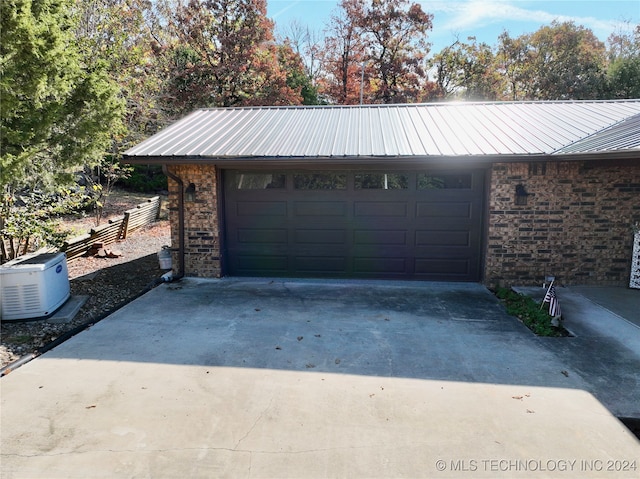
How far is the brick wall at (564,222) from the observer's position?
22.2ft

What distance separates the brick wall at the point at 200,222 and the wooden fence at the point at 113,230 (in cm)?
259

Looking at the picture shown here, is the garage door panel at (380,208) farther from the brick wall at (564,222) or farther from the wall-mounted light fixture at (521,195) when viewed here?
the wall-mounted light fixture at (521,195)

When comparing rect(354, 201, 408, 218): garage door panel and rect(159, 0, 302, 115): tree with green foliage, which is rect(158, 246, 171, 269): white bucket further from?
rect(159, 0, 302, 115): tree with green foliage

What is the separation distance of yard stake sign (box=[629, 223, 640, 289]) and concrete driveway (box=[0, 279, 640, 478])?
245 centimetres

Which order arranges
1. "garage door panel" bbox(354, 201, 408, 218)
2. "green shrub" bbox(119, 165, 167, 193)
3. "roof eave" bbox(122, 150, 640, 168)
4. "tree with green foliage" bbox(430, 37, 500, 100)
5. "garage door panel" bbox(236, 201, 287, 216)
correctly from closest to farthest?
"roof eave" bbox(122, 150, 640, 168), "garage door panel" bbox(354, 201, 408, 218), "garage door panel" bbox(236, 201, 287, 216), "green shrub" bbox(119, 165, 167, 193), "tree with green foliage" bbox(430, 37, 500, 100)

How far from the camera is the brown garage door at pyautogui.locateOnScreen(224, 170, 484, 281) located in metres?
7.28

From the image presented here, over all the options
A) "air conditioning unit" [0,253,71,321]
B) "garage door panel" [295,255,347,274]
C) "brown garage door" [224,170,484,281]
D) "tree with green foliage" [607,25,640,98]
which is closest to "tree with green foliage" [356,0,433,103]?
"tree with green foliage" [607,25,640,98]

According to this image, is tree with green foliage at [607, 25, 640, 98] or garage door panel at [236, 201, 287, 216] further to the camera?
tree with green foliage at [607, 25, 640, 98]

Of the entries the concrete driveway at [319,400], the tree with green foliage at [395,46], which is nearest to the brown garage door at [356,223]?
the concrete driveway at [319,400]

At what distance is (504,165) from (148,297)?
6127 mm

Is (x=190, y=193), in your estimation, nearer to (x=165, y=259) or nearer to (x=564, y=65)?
(x=165, y=259)

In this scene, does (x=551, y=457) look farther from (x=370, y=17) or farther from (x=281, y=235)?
(x=370, y=17)

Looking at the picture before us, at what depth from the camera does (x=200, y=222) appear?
7.45 metres

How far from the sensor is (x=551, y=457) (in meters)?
2.83
